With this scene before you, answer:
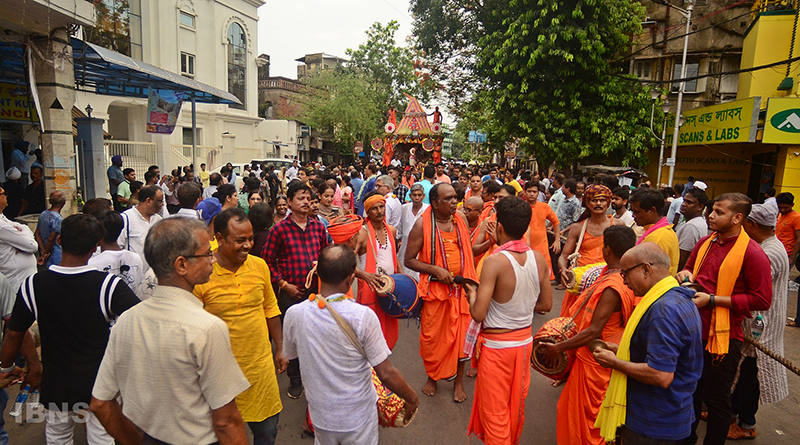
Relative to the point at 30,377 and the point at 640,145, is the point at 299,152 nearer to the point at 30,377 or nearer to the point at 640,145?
the point at 640,145

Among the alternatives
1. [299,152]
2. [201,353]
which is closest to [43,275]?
[201,353]

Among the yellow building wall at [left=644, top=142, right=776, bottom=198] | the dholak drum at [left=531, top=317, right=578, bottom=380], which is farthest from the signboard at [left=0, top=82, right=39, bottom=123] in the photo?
the yellow building wall at [left=644, top=142, right=776, bottom=198]

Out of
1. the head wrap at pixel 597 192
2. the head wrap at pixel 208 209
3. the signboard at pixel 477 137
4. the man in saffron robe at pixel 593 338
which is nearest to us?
the man in saffron robe at pixel 593 338

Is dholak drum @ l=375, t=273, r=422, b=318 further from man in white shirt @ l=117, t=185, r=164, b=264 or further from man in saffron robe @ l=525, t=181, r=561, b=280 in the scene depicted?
man in saffron robe @ l=525, t=181, r=561, b=280

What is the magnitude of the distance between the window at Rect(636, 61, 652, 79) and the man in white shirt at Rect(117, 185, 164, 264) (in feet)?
67.5

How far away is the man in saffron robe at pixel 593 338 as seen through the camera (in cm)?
281

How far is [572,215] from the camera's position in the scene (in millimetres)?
7988

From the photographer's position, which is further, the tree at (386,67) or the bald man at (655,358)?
the tree at (386,67)

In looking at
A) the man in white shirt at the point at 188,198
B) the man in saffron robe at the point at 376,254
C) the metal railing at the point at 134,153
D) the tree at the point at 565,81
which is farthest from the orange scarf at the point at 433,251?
the metal railing at the point at 134,153

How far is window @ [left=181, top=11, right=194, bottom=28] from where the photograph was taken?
24.0m

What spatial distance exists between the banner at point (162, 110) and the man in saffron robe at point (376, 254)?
9764 millimetres

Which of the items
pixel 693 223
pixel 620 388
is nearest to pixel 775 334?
pixel 693 223

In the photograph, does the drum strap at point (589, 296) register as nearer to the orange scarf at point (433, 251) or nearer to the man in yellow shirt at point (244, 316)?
the orange scarf at point (433, 251)

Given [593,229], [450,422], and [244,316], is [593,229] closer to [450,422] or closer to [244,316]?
[450,422]
